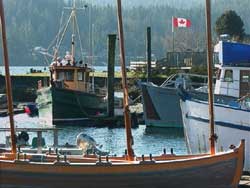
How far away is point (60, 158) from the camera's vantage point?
16578 millimetres

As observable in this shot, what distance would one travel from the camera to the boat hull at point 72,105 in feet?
160

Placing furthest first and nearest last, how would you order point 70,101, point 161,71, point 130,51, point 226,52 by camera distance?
point 130,51
point 161,71
point 70,101
point 226,52

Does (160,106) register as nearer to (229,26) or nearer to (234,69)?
(234,69)

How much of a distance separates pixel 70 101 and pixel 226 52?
22.0 meters

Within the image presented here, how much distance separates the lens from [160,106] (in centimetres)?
4294

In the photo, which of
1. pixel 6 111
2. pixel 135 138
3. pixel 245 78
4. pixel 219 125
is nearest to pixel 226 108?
pixel 219 125

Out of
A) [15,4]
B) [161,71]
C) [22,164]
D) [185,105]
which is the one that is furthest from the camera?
[15,4]

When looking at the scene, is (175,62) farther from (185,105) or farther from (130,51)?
(130,51)

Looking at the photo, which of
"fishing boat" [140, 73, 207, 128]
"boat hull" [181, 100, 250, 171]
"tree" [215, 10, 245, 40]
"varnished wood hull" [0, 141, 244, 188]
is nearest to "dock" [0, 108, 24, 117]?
"fishing boat" [140, 73, 207, 128]

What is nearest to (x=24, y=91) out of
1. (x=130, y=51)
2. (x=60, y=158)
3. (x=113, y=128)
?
(x=113, y=128)

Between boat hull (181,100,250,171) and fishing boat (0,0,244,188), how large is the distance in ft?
21.0

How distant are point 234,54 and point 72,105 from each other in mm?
22435

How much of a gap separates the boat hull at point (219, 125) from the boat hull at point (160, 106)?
1622 cm

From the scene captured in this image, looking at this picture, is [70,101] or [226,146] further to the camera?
[70,101]
